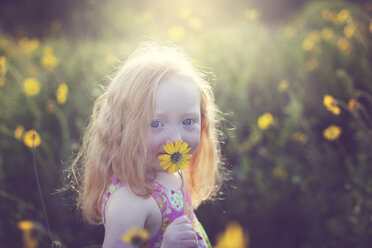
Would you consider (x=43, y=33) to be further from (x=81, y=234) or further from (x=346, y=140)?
(x=346, y=140)

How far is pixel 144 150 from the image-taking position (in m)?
1.00

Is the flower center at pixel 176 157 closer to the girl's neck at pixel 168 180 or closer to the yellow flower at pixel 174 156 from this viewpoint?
the yellow flower at pixel 174 156

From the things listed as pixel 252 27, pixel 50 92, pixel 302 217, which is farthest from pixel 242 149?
pixel 252 27

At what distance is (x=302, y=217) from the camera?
188cm

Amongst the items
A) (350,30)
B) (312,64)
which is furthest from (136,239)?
(312,64)

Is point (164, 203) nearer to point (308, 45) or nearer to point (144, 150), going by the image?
point (144, 150)

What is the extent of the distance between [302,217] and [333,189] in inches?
10.2

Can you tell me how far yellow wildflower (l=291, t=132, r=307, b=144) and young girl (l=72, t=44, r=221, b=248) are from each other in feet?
3.40

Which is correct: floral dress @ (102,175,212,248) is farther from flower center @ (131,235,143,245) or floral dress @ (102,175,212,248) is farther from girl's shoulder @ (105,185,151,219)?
flower center @ (131,235,143,245)

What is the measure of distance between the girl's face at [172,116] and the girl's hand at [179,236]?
22cm

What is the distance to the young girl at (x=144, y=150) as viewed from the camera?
96 centimetres

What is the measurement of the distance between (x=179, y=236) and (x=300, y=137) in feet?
4.15

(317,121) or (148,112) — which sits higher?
(148,112)

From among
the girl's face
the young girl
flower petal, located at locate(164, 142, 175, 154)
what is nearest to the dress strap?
the young girl
